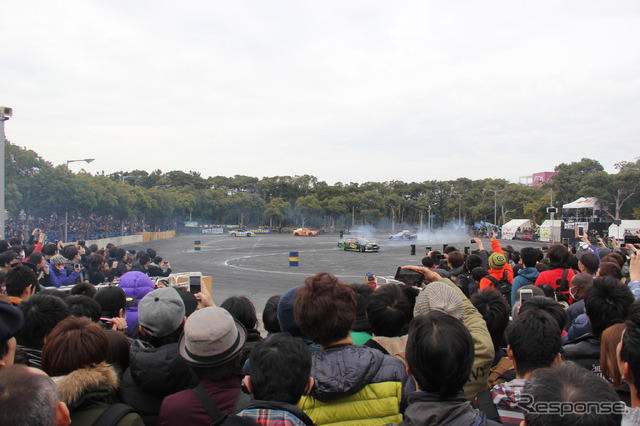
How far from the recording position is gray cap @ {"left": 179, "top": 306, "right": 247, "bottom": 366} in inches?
100

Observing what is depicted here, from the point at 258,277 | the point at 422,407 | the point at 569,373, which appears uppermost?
the point at 569,373

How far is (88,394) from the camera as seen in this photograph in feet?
7.34

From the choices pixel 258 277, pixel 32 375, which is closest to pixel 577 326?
pixel 32 375

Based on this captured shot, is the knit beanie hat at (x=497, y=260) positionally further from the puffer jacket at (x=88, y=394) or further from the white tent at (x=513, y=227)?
the white tent at (x=513, y=227)

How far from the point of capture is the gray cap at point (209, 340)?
255 cm

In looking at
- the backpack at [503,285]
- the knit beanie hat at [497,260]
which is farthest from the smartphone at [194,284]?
the knit beanie hat at [497,260]

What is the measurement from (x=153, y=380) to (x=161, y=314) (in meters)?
0.56

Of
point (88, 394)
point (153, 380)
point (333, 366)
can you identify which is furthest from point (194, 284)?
point (333, 366)

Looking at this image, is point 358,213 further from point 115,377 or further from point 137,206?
point 115,377

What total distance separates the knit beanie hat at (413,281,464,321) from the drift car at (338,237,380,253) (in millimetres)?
36876

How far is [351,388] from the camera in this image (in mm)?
2322

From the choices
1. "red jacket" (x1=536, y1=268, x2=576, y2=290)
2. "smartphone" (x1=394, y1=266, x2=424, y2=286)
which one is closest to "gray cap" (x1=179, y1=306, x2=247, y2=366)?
"smartphone" (x1=394, y1=266, x2=424, y2=286)

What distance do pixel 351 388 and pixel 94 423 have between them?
1344mm

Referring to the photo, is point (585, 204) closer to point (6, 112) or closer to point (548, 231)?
point (548, 231)
